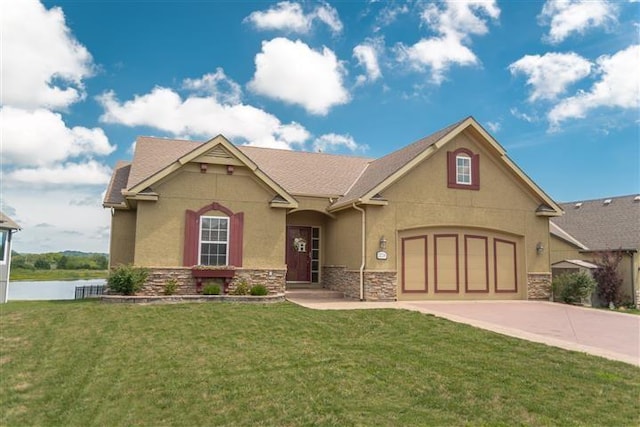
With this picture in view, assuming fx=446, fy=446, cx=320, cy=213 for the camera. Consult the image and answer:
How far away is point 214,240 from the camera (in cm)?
1473

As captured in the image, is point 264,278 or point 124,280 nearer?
point 124,280

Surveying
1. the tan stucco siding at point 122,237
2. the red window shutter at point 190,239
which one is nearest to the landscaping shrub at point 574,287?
the red window shutter at point 190,239

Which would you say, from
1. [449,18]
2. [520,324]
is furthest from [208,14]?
[520,324]

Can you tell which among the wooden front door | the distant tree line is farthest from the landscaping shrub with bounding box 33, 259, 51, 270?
the wooden front door

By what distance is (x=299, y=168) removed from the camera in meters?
20.3

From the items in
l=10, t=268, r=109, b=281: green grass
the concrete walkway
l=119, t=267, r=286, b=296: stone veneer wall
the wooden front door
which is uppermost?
the wooden front door

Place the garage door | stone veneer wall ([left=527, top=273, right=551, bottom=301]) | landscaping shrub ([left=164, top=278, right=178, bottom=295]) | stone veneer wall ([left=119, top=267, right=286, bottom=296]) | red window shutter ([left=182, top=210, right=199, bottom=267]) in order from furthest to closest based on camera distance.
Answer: stone veneer wall ([left=527, top=273, right=551, bottom=301]) → the garage door → red window shutter ([left=182, top=210, right=199, bottom=267]) → stone veneer wall ([left=119, top=267, right=286, bottom=296]) → landscaping shrub ([left=164, top=278, right=178, bottom=295])

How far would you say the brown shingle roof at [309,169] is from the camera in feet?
61.0

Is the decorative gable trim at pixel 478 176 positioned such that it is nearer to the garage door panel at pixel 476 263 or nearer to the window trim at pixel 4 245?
the garage door panel at pixel 476 263

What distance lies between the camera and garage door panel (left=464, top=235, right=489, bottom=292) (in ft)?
53.7

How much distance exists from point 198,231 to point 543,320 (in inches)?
414

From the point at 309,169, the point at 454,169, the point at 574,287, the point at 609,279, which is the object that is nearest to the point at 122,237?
the point at 309,169

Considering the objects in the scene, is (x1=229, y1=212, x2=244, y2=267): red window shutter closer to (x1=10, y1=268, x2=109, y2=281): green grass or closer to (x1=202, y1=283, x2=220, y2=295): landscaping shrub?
(x1=202, y1=283, x2=220, y2=295): landscaping shrub

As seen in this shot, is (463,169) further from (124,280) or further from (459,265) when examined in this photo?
(124,280)
